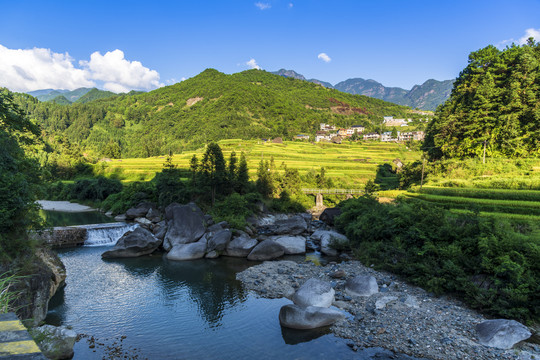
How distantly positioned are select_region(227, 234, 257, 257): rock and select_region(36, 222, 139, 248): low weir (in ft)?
43.4

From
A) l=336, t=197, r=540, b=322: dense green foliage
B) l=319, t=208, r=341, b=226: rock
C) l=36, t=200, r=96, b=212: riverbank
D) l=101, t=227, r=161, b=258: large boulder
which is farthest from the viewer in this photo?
l=36, t=200, r=96, b=212: riverbank

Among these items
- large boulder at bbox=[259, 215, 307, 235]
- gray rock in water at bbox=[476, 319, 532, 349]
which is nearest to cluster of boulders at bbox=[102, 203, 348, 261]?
large boulder at bbox=[259, 215, 307, 235]

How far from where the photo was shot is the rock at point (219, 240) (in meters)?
27.2

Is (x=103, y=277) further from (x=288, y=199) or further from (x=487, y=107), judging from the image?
(x=487, y=107)

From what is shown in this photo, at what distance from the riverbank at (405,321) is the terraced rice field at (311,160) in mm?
40356

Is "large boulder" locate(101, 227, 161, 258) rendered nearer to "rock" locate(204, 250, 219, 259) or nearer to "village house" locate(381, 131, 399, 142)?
"rock" locate(204, 250, 219, 259)

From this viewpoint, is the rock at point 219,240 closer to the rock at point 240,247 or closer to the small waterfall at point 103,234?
the rock at point 240,247

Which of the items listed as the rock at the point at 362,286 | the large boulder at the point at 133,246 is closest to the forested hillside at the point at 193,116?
the large boulder at the point at 133,246

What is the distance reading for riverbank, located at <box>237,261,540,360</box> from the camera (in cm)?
1248

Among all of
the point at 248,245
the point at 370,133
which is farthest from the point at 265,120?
the point at 248,245

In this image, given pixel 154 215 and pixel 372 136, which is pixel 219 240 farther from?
pixel 372 136

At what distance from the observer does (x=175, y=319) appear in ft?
51.9

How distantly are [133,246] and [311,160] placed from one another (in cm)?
5597

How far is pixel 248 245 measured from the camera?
27188 millimetres
